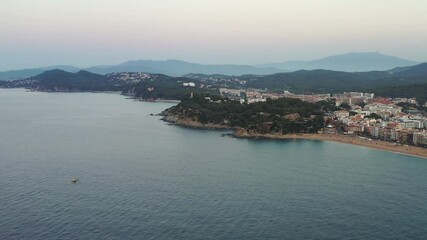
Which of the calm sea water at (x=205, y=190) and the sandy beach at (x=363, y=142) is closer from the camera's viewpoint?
the calm sea water at (x=205, y=190)

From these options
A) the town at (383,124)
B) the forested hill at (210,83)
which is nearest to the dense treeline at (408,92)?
the forested hill at (210,83)

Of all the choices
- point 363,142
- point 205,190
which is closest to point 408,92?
point 363,142

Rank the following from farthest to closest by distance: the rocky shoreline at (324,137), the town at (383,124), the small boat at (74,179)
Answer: the town at (383,124)
the rocky shoreline at (324,137)
the small boat at (74,179)

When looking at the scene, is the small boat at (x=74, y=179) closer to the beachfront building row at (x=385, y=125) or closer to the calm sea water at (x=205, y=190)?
the calm sea water at (x=205, y=190)

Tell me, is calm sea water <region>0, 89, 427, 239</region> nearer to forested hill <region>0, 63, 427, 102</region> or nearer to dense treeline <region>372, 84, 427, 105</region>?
dense treeline <region>372, 84, 427, 105</region>

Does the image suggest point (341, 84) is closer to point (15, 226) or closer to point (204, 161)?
point (204, 161)

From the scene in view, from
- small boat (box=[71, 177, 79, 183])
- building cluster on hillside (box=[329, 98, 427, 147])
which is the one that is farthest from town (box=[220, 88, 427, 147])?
small boat (box=[71, 177, 79, 183])
